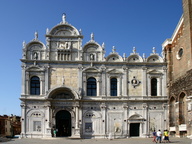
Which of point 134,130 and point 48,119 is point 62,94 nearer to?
point 48,119

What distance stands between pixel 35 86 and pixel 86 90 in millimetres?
5932

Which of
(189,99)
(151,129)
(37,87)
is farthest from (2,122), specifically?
(189,99)

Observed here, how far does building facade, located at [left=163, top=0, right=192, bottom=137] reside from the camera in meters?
32.9

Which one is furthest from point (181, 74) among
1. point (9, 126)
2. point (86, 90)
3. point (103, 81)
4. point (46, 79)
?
point (9, 126)

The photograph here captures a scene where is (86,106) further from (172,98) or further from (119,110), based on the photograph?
(172,98)

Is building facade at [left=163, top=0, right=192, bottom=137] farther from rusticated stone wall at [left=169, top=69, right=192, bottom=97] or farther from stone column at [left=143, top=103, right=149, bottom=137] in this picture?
stone column at [left=143, top=103, right=149, bottom=137]

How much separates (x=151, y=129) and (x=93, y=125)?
6789 millimetres

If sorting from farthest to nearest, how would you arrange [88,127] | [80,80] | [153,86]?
[153,86] < [80,80] < [88,127]

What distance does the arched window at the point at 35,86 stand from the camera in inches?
1479

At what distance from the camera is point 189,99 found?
107ft

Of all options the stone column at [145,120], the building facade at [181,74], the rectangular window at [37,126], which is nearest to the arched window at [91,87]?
the stone column at [145,120]

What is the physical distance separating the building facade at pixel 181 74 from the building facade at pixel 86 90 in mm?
1118

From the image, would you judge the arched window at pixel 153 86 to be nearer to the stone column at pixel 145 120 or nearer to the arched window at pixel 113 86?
the stone column at pixel 145 120

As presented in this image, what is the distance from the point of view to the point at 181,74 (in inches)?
1388
